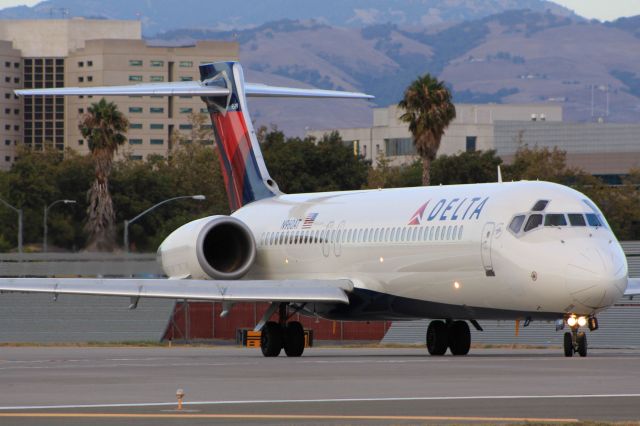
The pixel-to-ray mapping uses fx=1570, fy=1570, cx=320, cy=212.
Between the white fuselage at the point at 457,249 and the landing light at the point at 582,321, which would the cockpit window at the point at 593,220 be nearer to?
the white fuselage at the point at 457,249

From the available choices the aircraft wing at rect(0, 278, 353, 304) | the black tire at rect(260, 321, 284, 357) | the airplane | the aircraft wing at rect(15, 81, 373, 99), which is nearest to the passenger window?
the airplane

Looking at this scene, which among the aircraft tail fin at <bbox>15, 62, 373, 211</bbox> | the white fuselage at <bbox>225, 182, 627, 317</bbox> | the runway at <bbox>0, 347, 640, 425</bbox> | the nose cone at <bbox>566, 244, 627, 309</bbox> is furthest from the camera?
the aircraft tail fin at <bbox>15, 62, 373, 211</bbox>

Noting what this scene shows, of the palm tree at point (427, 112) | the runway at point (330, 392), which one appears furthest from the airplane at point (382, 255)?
the palm tree at point (427, 112)

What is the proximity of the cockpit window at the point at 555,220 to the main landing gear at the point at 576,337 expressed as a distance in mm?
1849

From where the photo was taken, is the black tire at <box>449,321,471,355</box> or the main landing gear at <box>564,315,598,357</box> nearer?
the main landing gear at <box>564,315,598,357</box>

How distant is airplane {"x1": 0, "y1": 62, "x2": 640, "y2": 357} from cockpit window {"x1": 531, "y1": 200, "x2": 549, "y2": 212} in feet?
0.13

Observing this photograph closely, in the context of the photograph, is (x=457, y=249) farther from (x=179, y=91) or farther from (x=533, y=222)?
(x=179, y=91)

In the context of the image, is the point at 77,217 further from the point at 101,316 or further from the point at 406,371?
the point at 406,371

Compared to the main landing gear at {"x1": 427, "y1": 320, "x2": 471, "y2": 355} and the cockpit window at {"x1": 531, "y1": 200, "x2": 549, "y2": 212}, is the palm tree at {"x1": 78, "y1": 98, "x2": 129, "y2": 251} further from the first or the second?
the cockpit window at {"x1": 531, "y1": 200, "x2": 549, "y2": 212}

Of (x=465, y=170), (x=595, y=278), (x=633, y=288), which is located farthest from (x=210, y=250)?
(x=465, y=170)

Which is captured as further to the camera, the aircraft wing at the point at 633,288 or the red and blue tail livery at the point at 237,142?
the red and blue tail livery at the point at 237,142

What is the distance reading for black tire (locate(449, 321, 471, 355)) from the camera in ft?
115

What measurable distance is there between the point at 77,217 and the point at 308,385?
86551 mm

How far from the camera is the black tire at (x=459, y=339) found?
115 feet
